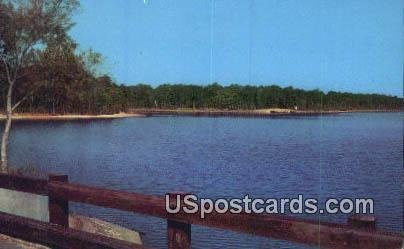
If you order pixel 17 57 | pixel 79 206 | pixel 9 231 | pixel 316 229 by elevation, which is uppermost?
pixel 17 57

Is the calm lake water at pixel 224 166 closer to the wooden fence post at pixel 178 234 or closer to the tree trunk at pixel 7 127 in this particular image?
the tree trunk at pixel 7 127

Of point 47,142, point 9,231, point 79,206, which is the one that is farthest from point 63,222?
point 47,142

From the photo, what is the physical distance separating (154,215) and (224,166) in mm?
20587

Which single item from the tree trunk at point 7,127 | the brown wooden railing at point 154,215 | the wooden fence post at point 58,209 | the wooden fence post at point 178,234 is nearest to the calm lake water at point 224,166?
the tree trunk at point 7,127

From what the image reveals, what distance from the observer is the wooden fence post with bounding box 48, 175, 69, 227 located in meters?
5.66

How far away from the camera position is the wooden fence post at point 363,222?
3.46 metres

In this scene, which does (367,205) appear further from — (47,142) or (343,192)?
(47,142)

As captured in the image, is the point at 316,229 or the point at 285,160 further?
the point at 285,160

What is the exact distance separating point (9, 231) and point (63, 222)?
0.78m

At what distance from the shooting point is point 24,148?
28062mm

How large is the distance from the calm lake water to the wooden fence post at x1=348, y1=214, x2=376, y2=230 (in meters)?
6.51

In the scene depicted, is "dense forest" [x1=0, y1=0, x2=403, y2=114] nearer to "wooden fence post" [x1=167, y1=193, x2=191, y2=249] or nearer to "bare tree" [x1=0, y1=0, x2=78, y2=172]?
"bare tree" [x1=0, y1=0, x2=78, y2=172]

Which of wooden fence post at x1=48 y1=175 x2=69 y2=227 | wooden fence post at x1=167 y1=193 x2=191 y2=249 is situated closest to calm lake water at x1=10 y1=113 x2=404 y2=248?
wooden fence post at x1=48 y1=175 x2=69 y2=227

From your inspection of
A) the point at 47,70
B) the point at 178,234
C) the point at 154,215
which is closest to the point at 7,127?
the point at 47,70
